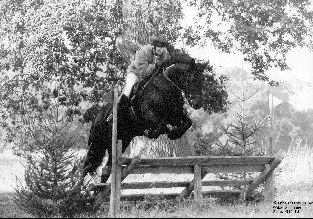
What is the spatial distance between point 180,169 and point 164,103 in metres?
1.18

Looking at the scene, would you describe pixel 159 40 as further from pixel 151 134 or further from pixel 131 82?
pixel 151 134

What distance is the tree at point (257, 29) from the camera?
18094 mm

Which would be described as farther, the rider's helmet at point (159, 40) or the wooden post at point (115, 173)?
the rider's helmet at point (159, 40)

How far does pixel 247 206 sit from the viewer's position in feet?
29.7

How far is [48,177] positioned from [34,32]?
931cm

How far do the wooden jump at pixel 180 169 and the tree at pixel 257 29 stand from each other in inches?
345

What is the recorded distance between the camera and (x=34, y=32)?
16.0 metres

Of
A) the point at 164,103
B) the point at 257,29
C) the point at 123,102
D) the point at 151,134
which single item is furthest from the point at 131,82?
the point at 257,29

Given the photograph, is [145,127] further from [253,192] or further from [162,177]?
[162,177]

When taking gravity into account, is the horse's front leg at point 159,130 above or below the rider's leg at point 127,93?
below

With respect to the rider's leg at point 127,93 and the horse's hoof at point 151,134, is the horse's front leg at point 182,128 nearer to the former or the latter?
the horse's hoof at point 151,134

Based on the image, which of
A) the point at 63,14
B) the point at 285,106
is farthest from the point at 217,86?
the point at 285,106

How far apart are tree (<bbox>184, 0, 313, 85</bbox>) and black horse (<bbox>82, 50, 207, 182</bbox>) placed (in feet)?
28.8

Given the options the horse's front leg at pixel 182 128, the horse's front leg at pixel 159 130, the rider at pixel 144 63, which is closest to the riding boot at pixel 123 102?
the rider at pixel 144 63
